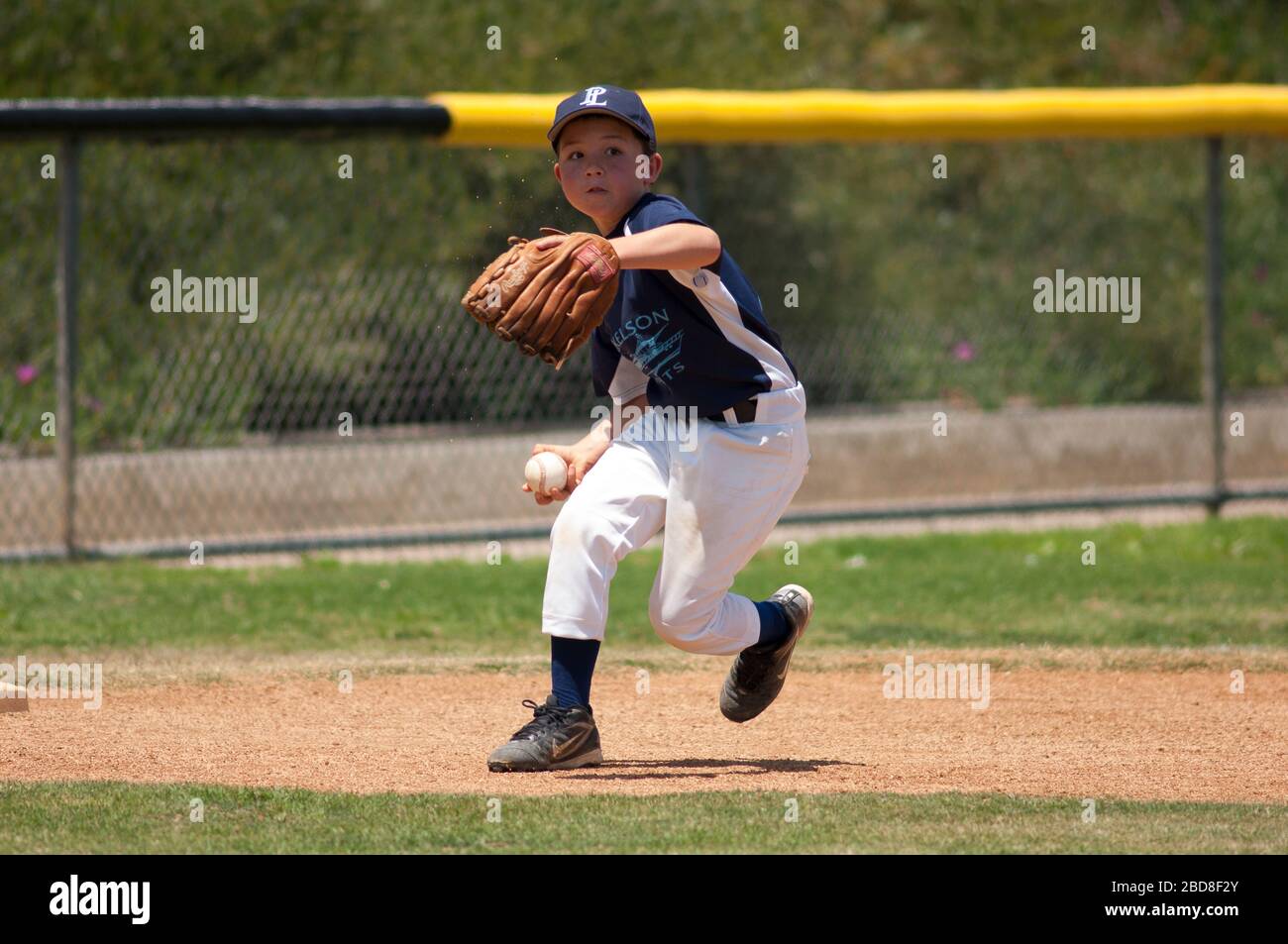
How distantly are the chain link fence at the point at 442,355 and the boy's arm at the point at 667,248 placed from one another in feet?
12.4

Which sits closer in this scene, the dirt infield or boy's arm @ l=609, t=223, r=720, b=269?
boy's arm @ l=609, t=223, r=720, b=269

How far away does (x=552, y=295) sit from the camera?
4496 mm

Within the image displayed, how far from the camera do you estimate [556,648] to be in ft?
16.4

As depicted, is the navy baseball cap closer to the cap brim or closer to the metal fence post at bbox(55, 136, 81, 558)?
the cap brim

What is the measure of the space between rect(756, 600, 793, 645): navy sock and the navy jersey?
2.33 feet

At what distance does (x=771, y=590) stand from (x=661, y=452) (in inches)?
142

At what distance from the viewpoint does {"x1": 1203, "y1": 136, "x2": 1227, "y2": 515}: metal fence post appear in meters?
10.3

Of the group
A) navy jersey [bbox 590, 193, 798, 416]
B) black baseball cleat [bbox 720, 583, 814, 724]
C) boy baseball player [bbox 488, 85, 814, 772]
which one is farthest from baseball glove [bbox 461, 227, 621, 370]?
black baseball cleat [bbox 720, 583, 814, 724]

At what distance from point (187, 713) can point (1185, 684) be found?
3535mm

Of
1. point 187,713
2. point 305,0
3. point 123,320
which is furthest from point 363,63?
point 187,713

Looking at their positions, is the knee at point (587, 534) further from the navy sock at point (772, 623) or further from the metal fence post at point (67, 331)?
the metal fence post at point (67, 331)

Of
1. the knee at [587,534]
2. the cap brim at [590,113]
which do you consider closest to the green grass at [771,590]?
the knee at [587,534]
